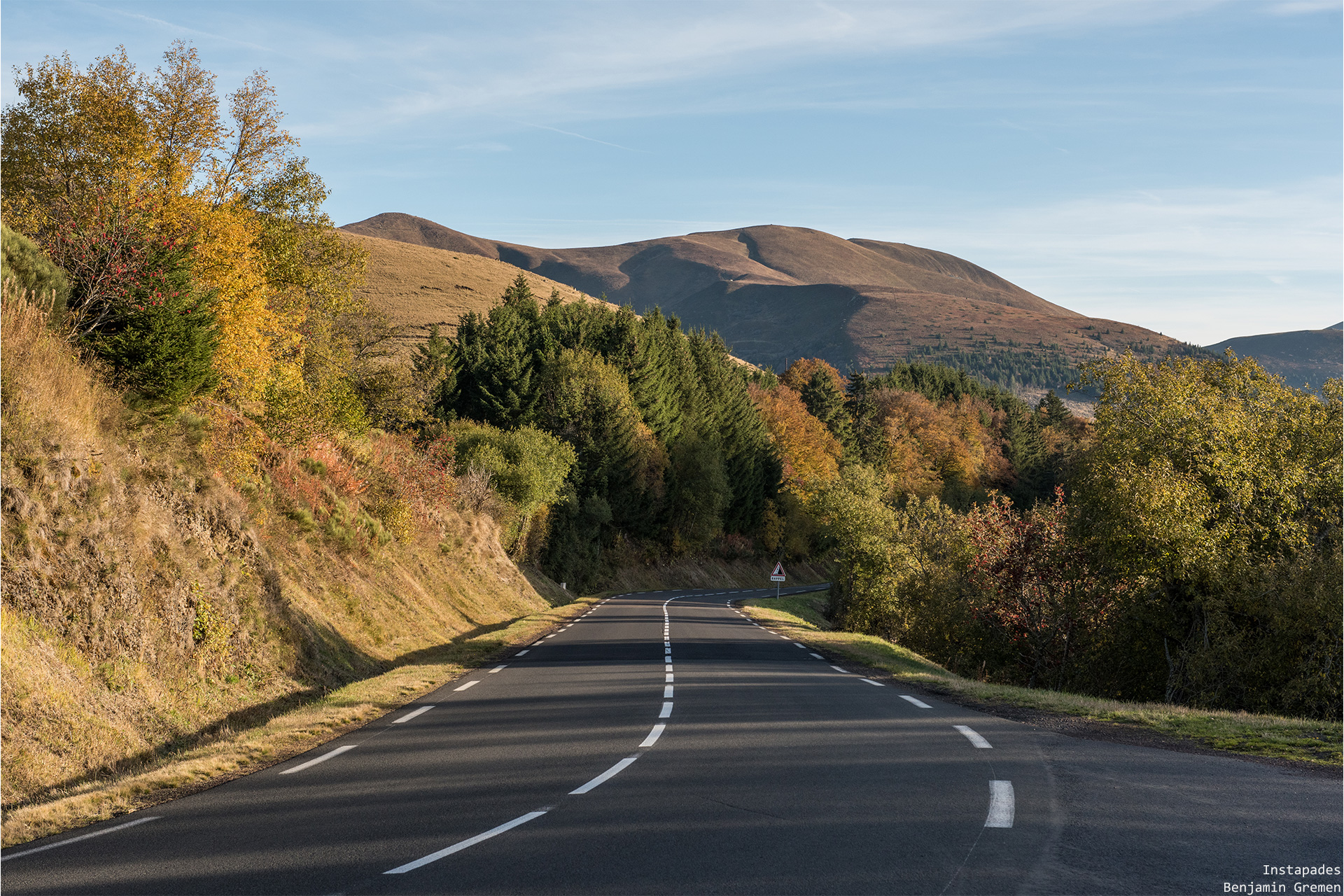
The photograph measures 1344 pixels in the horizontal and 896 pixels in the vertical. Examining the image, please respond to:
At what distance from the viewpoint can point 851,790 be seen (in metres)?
7.12

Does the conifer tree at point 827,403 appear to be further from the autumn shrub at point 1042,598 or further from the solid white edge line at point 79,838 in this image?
the solid white edge line at point 79,838

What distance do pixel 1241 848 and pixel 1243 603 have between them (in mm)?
19808

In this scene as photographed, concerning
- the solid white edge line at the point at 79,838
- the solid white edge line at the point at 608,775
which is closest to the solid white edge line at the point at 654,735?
the solid white edge line at the point at 608,775

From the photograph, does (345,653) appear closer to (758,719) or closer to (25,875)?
(758,719)

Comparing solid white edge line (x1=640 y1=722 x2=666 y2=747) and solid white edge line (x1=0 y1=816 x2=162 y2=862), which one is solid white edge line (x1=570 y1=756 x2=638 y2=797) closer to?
solid white edge line (x1=640 y1=722 x2=666 y2=747)

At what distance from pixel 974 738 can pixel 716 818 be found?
4242 millimetres

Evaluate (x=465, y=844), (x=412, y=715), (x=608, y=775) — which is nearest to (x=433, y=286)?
(x=412, y=715)

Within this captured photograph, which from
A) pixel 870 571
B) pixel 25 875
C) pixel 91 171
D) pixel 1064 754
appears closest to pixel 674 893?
pixel 25 875

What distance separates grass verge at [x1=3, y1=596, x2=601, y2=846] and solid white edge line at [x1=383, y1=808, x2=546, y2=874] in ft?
10.4

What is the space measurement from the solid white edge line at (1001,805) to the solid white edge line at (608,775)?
2.94 m

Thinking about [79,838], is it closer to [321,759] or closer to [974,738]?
[321,759]

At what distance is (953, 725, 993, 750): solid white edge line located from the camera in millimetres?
8988

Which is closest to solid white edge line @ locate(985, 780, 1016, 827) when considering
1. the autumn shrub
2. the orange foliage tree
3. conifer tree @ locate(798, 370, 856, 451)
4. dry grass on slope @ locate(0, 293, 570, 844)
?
dry grass on slope @ locate(0, 293, 570, 844)

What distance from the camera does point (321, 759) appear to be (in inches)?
353
